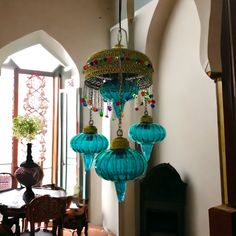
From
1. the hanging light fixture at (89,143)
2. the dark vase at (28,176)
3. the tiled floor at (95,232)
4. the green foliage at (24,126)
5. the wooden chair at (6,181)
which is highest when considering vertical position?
the green foliage at (24,126)

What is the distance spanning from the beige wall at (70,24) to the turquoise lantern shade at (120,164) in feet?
9.38

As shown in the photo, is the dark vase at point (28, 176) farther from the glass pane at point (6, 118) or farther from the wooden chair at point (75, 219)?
the glass pane at point (6, 118)

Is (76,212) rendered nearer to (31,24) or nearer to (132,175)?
(132,175)

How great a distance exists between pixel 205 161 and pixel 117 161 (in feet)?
6.04

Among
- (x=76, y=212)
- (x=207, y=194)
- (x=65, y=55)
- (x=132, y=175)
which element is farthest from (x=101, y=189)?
(x=132, y=175)

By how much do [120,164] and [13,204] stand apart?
194cm

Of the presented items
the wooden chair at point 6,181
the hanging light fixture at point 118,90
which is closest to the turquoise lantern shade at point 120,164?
the hanging light fixture at point 118,90

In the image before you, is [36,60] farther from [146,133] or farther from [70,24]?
[146,133]

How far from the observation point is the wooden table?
2.92m

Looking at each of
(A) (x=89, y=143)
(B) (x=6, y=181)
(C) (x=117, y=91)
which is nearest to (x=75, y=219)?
(B) (x=6, y=181)

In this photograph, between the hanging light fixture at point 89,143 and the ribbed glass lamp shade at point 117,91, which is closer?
the ribbed glass lamp shade at point 117,91

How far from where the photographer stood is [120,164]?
1.58 metres

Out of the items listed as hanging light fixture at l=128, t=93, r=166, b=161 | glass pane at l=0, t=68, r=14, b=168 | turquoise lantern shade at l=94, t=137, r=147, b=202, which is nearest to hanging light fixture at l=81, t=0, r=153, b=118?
hanging light fixture at l=128, t=93, r=166, b=161

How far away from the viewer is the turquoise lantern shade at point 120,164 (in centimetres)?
158
